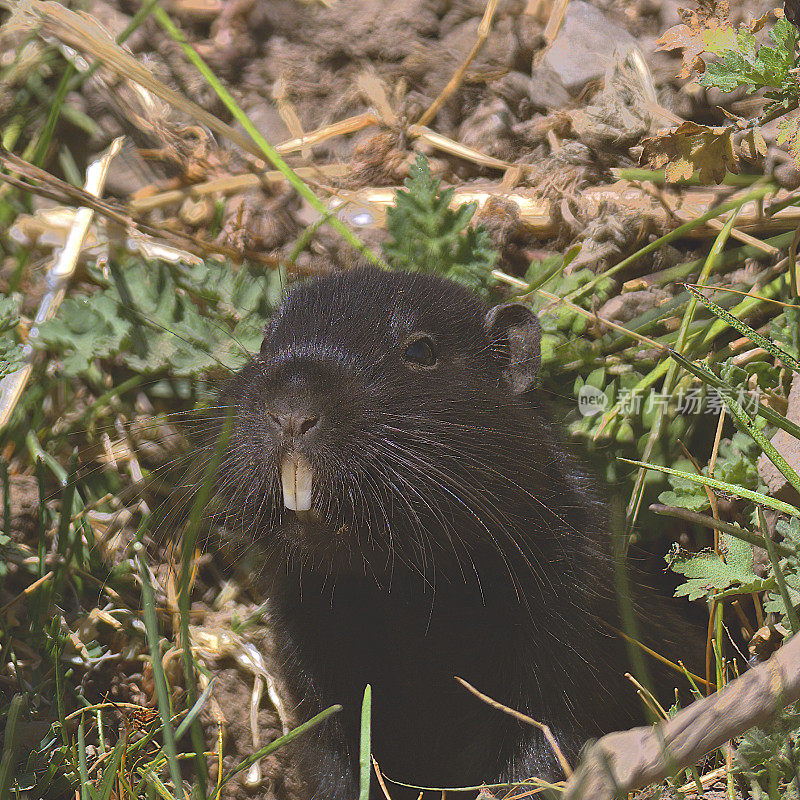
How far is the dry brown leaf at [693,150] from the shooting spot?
3.68 m

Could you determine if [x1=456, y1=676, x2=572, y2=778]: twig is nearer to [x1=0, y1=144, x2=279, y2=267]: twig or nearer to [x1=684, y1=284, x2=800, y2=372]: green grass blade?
[x1=684, y1=284, x2=800, y2=372]: green grass blade

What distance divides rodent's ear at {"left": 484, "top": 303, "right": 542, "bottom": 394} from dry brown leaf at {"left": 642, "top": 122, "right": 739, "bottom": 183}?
808 millimetres

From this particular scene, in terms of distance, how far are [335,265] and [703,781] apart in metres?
3.37

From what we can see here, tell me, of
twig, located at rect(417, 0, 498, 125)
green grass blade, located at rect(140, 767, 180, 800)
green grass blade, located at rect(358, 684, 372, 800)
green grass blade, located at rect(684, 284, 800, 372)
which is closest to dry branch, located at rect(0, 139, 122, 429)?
green grass blade, located at rect(140, 767, 180, 800)

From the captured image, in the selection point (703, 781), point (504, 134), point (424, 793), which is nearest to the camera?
point (703, 781)

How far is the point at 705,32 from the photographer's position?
3.41 meters

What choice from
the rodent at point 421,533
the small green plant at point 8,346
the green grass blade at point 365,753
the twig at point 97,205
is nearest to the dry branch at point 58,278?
the twig at point 97,205

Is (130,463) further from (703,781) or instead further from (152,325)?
(703,781)

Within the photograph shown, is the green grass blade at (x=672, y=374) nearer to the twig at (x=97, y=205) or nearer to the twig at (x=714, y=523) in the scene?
the twig at (x=714, y=523)

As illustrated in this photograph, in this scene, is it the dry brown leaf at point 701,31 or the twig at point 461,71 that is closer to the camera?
the dry brown leaf at point 701,31

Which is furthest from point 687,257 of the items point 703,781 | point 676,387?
point 703,781

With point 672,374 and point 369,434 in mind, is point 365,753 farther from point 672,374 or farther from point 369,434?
point 672,374

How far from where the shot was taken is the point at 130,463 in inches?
189

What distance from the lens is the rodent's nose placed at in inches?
108
